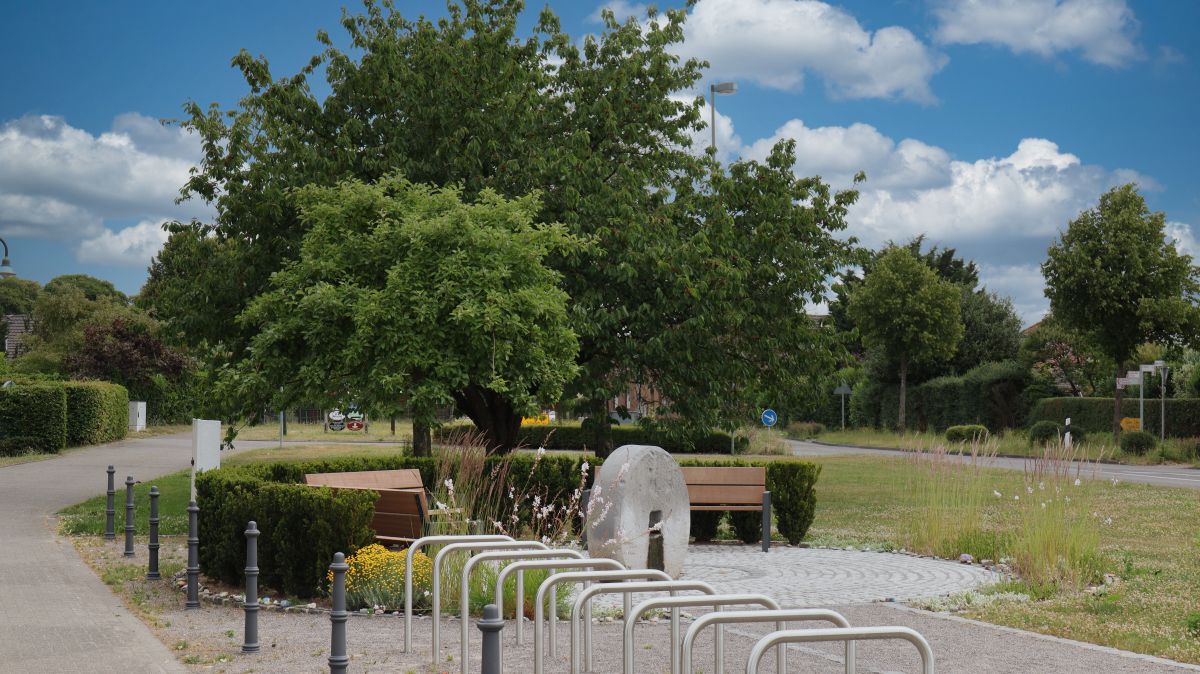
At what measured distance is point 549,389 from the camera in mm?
15625

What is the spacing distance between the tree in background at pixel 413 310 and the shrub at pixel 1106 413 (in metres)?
26.4

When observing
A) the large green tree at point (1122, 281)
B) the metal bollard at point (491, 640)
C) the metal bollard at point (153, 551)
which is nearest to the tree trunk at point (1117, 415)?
the large green tree at point (1122, 281)

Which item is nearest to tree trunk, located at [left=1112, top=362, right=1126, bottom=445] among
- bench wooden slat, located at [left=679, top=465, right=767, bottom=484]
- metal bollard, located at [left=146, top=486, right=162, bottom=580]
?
bench wooden slat, located at [left=679, top=465, right=767, bottom=484]

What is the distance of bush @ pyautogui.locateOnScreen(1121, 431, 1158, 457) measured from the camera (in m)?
33.2

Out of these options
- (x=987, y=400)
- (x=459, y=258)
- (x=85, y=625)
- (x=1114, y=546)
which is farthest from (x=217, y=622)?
(x=987, y=400)

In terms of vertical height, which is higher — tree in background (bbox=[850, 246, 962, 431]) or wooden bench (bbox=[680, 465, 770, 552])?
tree in background (bbox=[850, 246, 962, 431])

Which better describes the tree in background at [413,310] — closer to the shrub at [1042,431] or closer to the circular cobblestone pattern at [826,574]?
the circular cobblestone pattern at [826,574]

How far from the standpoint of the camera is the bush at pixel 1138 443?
3319 centimetres

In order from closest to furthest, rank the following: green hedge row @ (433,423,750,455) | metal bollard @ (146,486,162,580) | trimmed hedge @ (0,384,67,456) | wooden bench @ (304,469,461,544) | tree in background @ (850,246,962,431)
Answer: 1. wooden bench @ (304,469,461,544)
2. metal bollard @ (146,486,162,580)
3. trimmed hedge @ (0,384,67,456)
4. green hedge row @ (433,423,750,455)
5. tree in background @ (850,246,962,431)

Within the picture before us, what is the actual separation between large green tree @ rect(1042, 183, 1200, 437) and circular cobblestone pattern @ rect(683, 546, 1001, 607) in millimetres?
23604

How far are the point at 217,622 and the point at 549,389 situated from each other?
21.9 ft

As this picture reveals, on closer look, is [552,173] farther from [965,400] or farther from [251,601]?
[965,400]

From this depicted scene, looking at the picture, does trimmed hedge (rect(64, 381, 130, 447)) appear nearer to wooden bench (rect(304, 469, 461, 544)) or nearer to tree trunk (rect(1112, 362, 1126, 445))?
wooden bench (rect(304, 469, 461, 544))

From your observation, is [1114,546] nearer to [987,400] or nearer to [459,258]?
[459,258]
